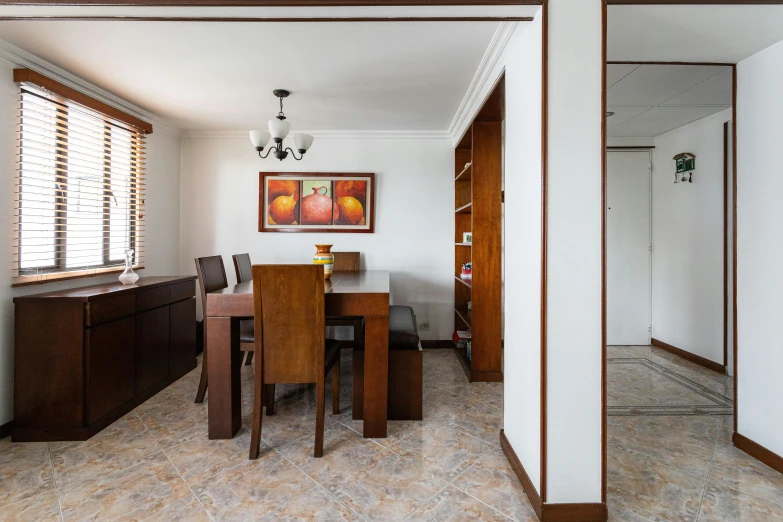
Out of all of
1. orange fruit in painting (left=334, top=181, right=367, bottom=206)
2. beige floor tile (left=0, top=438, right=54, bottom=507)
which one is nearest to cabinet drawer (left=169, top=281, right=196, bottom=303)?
beige floor tile (left=0, top=438, right=54, bottom=507)

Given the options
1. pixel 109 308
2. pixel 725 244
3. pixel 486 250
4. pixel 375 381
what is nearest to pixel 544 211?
pixel 375 381

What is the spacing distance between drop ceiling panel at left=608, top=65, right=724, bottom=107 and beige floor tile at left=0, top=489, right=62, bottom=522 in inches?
153

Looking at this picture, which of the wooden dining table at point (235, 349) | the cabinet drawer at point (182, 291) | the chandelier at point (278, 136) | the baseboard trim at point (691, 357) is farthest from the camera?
the baseboard trim at point (691, 357)

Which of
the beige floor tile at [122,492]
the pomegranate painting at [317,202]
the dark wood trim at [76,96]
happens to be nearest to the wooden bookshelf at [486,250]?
the pomegranate painting at [317,202]

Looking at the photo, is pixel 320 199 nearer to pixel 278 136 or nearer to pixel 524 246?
pixel 278 136

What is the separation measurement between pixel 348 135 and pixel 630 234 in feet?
10.8

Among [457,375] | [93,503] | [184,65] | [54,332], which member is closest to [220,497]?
[93,503]

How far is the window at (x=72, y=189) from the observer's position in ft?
8.05

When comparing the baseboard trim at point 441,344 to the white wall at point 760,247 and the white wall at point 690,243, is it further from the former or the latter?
the white wall at point 760,247

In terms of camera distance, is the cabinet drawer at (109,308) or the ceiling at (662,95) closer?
the cabinet drawer at (109,308)

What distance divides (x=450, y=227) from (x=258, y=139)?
2197mm

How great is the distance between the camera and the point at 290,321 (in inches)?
82.7

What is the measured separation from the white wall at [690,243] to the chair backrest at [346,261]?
129 inches

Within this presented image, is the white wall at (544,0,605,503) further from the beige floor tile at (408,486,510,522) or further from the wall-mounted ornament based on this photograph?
the wall-mounted ornament
